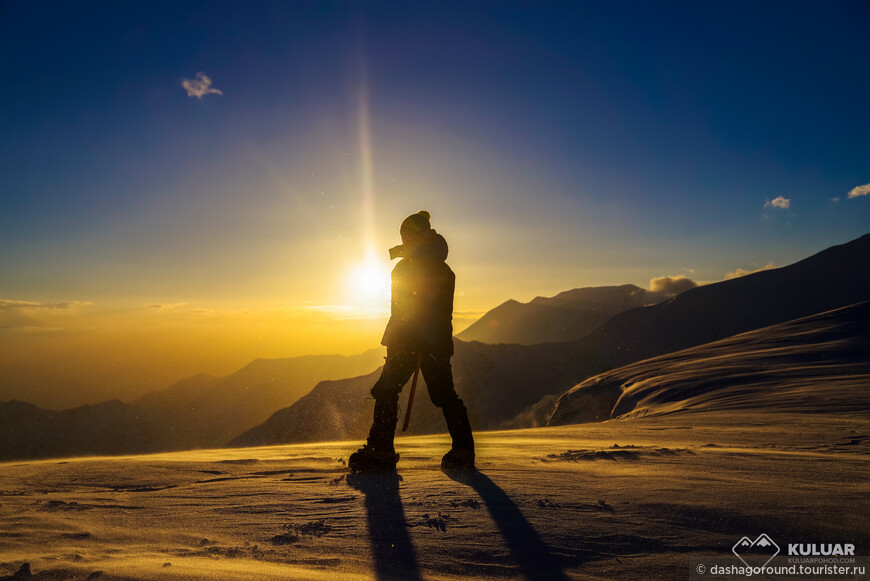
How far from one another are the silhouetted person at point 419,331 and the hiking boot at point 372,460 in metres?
0.14

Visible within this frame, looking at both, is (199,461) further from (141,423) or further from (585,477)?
(141,423)

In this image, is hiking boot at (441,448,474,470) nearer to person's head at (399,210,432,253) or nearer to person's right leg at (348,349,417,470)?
person's right leg at (348,349,417,470)

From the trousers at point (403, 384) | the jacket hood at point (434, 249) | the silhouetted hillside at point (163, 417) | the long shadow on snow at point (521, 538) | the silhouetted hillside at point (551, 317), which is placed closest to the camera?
the long shadow on snow at point (521, 538)

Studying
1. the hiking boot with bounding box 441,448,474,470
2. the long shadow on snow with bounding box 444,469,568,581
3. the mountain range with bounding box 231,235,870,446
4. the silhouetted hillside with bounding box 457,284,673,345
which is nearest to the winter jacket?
the hiking boot with bounding box 441,448,474,470

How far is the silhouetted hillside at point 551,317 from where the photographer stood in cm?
11825

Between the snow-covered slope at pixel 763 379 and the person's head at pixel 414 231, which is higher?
the person's head at pixel 414 231

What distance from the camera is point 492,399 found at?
48.9m

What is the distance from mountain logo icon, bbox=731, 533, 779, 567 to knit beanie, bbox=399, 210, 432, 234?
3.38 m

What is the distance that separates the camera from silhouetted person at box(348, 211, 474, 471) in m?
4.44

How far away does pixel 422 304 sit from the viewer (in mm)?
4496

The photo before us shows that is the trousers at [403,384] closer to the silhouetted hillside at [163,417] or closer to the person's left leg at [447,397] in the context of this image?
the person's left leg at [447,397]

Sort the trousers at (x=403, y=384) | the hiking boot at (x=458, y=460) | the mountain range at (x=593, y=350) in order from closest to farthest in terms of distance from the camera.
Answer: the hiking boot at (x=458, y=460)
the trousers at (x=403, y=384)
the mountain range at (x=593, y=350)

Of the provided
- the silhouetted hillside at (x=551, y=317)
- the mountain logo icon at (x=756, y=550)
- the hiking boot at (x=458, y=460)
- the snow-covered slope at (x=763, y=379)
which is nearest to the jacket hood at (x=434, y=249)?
the hiking boot at (x=458, y=460)

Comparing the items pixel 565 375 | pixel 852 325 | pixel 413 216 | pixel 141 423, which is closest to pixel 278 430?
pixel 565 375
